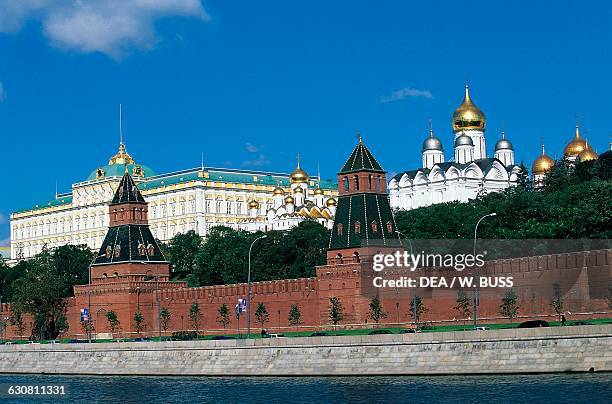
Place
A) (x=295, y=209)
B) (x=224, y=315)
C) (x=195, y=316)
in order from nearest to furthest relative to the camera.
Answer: (x=224, y=315)
(x=195, y=316)
(x=295, y=209)

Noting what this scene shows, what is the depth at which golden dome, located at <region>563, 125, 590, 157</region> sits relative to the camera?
140 m

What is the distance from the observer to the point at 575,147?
140 m

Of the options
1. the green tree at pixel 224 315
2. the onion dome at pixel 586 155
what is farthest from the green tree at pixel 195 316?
the onion dome at pixel 586 155

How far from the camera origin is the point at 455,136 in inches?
5856

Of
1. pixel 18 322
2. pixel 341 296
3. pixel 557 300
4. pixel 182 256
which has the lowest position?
pixel 557 300

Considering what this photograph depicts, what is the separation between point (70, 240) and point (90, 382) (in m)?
126

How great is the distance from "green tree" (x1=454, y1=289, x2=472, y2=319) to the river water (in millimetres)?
16901

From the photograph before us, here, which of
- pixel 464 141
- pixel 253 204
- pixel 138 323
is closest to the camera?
pixel 138 323

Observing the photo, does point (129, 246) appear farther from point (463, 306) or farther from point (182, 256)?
point (182, 256)

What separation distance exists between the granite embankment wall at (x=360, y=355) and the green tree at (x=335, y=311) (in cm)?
1421

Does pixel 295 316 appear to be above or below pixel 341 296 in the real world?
below

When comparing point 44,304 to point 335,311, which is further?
point 44,304

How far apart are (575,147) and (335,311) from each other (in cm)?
6755

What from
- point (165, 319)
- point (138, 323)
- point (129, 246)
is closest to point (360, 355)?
point (138, 323)
